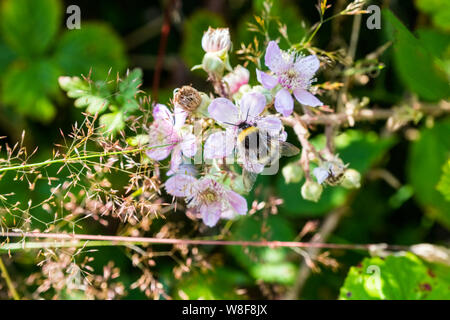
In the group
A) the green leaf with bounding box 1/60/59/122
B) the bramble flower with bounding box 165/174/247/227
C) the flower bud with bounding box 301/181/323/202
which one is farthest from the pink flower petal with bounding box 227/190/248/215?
the green leaf with bounding box 1/60/59/122

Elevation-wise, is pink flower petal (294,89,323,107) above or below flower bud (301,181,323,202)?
above

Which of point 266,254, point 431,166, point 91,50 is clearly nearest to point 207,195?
point 266,254

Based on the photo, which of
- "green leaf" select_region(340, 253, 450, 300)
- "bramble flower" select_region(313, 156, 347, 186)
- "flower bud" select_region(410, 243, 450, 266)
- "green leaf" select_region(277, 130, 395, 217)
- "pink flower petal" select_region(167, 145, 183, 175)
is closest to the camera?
"pink flower petal" select_region(167, 145, 183, 175)

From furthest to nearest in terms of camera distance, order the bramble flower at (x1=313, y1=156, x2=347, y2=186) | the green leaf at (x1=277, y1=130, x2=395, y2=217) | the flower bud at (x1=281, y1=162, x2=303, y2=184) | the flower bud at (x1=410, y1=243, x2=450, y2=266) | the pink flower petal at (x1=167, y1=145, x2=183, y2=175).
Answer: the green leaf at (x1=277, y1=130, x2=395, y2=217) < the flower bud at (x1=410, y1=243, x2=450, y2=266) < the flower bud at (x1=281, y1=162, x2=303, y2=184) < the bramble flower at (x1=313, y1=156, x2=347, y2=186) < the pink flower petal at (x1=167, y1=145, x2=183, y2=175)

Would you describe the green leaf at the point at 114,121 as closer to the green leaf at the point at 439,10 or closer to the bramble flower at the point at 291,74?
the bramble flower at the point at 291,74

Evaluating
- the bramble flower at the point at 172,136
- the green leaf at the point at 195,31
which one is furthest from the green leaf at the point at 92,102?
the green leaf at the point at 195,31

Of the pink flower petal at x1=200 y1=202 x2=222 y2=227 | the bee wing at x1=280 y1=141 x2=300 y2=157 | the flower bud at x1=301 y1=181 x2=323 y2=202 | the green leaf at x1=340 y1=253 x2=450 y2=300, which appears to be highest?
the bee wing at x1=280 y1=141 x2=300 y2=157

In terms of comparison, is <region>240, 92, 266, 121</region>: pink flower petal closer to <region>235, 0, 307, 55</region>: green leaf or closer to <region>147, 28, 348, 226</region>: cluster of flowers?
<region>147, 28, 348, 226</region>: cluster of flowers
